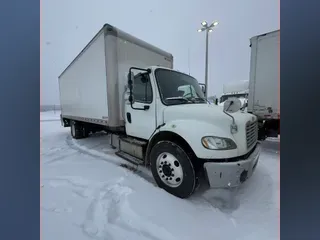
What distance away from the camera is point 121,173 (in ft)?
9.64

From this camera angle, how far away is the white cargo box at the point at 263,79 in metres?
4.18

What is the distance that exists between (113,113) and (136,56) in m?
1.58

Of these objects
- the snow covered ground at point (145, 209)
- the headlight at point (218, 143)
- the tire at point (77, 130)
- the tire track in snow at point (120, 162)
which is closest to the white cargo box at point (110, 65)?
the tire track in snow at point (120, 162)

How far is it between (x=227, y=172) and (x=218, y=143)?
0.38 meters

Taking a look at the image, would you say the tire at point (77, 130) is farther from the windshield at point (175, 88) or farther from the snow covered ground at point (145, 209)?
the windshield at point (175, 88)

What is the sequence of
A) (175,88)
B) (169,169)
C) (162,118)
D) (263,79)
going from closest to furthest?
(169,169)
(162,118)
(175,88)
(263,79)

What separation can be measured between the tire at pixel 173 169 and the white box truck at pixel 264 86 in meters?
3.76

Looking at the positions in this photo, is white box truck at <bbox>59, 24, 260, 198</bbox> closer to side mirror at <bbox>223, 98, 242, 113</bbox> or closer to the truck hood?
the truck hood

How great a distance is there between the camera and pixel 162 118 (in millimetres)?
2576

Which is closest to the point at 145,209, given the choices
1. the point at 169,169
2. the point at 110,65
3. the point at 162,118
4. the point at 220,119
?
the point at 169,169

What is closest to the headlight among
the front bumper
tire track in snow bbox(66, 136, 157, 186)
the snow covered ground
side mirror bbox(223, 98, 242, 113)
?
the front bumper

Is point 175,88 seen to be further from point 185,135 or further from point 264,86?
point 264,86

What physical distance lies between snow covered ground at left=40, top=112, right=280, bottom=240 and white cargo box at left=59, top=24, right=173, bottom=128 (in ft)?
4.87

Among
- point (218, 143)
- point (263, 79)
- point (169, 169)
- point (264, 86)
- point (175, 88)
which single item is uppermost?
point (263, 79)
